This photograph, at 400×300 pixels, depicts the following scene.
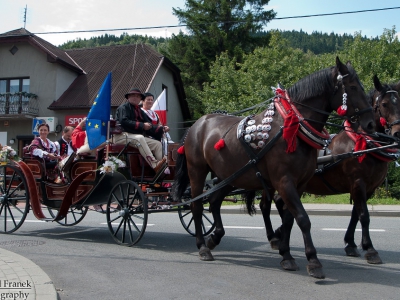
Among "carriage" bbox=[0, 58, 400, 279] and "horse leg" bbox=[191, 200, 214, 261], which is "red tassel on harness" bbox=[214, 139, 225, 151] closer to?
"carriage" bbox=[0, 58, 400, 279]

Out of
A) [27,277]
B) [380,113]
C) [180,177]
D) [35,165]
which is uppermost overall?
[380,113]

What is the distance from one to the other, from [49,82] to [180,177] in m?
21.5

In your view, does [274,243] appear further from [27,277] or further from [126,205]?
[27,277]

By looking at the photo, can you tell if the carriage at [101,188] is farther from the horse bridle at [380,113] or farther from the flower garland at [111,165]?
the horse bridle at [380,113]

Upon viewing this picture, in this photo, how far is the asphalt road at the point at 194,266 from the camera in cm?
496

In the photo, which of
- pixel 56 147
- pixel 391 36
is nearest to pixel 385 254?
pixel 56 147

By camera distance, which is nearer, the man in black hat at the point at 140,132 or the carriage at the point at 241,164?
the carriage at the point at 241,164

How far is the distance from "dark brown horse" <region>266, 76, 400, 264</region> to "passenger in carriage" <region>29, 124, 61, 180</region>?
14.6ft

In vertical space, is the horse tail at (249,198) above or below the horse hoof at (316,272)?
above

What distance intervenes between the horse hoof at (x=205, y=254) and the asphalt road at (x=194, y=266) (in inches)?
4.2

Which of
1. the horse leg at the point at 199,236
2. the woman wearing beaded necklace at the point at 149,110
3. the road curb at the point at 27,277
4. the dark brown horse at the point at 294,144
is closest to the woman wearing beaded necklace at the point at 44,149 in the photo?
the woman wearing beaded necklace at the point at 149,110

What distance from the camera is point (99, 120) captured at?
7707 millimetres

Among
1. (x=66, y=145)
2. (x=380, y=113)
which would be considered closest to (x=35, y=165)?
(x=66, y=145)

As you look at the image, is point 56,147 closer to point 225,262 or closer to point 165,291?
point 225,262
